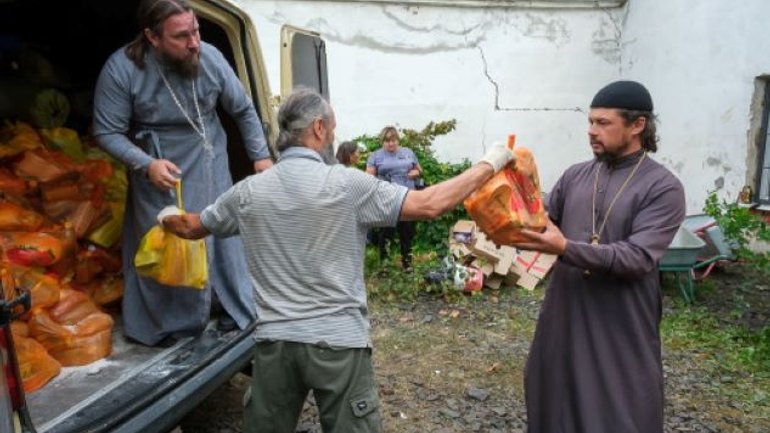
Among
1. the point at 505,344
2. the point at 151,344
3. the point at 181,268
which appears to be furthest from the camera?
the point at 505,344

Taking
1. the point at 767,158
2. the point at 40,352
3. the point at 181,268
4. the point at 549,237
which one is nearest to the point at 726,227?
the point at 767,158

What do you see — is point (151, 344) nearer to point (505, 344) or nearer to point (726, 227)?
point (505, 344)

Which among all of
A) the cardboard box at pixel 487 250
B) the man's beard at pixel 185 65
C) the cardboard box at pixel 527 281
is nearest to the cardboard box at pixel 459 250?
the cardboard box at pixel 487 250

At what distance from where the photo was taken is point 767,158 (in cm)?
810

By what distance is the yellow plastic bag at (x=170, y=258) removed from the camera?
2824 millimetres

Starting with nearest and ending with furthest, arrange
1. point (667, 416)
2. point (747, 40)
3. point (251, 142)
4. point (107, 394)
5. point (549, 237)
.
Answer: point (549, 237)
point (107, 394)
point (251, 142)
point (667, 416)
point (747, 40)

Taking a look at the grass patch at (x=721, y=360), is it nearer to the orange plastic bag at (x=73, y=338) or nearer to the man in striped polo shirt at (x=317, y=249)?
the man in striped polo shirt at (x=317, y=249)

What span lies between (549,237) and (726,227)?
16.8 ft

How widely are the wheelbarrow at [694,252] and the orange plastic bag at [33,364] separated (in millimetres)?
5203

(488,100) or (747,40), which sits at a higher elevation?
(747,40)

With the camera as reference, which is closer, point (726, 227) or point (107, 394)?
point (107, 394)

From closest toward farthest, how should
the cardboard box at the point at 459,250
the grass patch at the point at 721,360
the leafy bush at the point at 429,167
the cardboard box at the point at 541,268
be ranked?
the grass patch at the point at 721,360 < the cardboard box at the point at 541,268 < the cardboard box at the point at 459,250 < the leafy bush at the point at 429,167

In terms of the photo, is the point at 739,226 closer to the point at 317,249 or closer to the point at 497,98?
the point at 497,98

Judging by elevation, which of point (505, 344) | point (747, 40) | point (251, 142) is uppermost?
point (747, 40)
